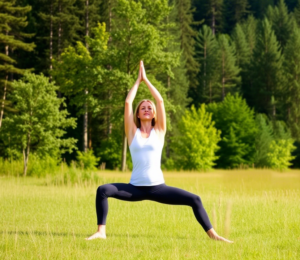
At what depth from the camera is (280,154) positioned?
4400 centimetres

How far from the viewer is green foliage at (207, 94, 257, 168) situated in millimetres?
45438

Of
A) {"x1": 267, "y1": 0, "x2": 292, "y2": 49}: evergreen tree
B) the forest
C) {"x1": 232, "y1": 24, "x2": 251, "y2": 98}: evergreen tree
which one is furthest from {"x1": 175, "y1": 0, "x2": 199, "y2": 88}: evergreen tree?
{"x1": 267, "y1": 0, "x2": 292, "y2": 49}: evergreen tree

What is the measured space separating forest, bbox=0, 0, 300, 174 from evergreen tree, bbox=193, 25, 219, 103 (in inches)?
5.7

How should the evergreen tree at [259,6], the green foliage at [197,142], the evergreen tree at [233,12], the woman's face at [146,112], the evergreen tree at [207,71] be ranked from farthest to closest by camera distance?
the evergreen tree at [259,6] → the evergreen tree at [233,12] → the evergreen tree at [207,71] → the green foliage at [197,142] → the woman's face at [146,112]

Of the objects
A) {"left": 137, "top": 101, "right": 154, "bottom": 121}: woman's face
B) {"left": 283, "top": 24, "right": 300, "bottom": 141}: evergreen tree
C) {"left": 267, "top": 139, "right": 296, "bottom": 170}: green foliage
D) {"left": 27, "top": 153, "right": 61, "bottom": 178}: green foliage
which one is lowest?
{"left": 267, "top": 139, "right": 296, "bottom": 170}: green foliage

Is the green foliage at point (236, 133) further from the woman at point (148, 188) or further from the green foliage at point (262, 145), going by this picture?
the woman at point (148, 188)

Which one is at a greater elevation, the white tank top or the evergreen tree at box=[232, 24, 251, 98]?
the evergreen tree at box=[232, 24, 251, 98]

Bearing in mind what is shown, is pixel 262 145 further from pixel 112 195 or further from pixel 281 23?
pixel 112 195

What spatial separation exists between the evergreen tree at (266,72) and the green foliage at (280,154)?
35.0ft

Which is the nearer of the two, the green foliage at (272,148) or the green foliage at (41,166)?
the green foliage at (41,166)

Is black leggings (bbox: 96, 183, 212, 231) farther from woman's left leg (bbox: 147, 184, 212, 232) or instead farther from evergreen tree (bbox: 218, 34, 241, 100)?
evergreen tree (bbox: 218, 34, 241, 100)

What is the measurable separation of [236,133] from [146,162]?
41065 millimetres

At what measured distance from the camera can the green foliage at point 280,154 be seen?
43312 millimetres

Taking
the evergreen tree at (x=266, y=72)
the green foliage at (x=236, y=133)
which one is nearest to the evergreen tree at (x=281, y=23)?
the evergreen tree at (x=266, y=72)
